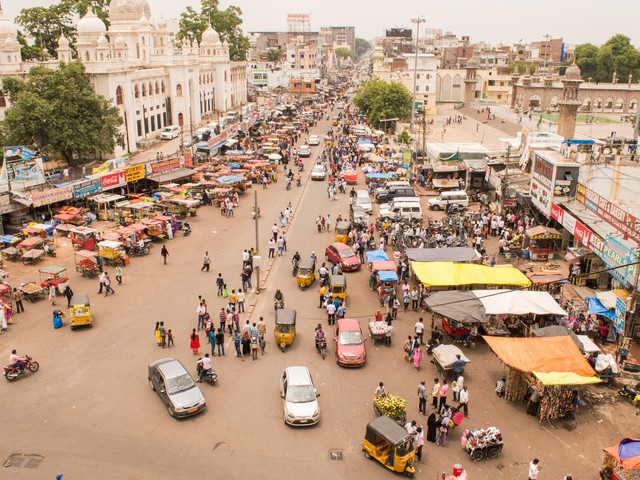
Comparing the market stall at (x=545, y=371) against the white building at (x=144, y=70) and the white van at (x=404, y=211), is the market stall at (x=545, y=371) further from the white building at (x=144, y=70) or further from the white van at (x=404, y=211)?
the white building at (x=144, y=70)

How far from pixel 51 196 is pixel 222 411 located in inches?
851

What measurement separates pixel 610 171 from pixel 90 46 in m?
43.2

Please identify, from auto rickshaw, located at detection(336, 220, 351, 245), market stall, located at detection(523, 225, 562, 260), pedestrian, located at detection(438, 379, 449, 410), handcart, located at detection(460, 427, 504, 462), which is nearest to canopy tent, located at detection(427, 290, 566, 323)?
pedestrian, located at detection(438, 379, 449, 410)

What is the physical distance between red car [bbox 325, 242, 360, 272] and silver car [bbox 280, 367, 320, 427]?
10.3 meters

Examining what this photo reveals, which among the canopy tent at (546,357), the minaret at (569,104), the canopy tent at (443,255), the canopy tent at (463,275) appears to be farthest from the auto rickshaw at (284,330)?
the minaret at (569,104)

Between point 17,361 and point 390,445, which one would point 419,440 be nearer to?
point 390,445

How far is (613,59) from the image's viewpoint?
105m

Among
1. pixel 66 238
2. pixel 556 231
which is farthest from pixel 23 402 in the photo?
pixel 556 231

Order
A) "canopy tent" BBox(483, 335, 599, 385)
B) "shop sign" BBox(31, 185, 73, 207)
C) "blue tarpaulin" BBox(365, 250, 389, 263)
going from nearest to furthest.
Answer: "canopy tent" BBox(483, 335, 599, 385)
"blue tarpaulin" BBox(365, 250, 389, 263)
"shop sign" BBox(31, 185, 73, 207)

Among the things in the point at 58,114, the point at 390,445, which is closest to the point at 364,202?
the point at 58,114

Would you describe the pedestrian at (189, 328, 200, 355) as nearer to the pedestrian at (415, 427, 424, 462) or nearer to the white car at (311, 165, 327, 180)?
the pedestrian at (415, 427, 424, 462)

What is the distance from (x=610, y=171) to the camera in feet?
89.9

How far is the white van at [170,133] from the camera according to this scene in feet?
196

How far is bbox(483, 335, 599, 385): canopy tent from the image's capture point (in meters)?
15.2
